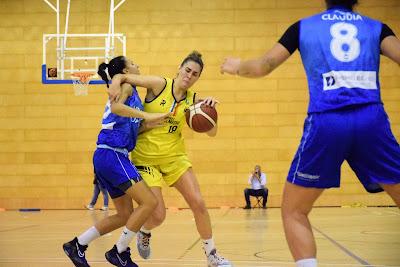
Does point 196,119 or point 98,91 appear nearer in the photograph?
point 196,119

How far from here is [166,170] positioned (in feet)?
20.4

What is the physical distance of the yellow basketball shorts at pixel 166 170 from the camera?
6.15 metres

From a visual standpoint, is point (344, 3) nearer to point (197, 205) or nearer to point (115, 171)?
point (115, 171)

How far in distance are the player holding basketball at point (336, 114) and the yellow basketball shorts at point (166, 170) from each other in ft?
8.33

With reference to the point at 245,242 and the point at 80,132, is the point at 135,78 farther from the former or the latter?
the point at 80,132

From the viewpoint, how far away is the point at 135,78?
563 centimetres

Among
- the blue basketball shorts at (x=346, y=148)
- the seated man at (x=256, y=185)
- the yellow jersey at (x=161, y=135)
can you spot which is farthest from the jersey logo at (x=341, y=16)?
the seated man at (x=256, y=185)

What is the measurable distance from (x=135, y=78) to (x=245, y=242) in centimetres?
338

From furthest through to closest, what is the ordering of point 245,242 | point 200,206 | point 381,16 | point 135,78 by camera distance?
point 381,16, point 245,242, point 200,206, point 135,78

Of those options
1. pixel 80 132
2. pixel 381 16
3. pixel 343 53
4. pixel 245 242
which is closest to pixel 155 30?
pixel 80 132

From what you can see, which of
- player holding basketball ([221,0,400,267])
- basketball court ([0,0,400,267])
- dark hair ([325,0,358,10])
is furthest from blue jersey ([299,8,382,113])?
basketball court ([0,0,400,267])

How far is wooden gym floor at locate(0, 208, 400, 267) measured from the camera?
6.37 metres

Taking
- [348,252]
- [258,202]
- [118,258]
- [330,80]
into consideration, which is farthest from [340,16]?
[258,202]

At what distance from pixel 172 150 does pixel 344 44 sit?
2.88 metres
